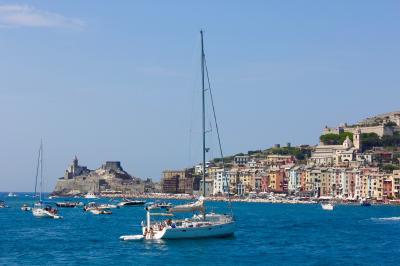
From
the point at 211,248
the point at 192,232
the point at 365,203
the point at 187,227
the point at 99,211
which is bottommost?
the point at 211,248

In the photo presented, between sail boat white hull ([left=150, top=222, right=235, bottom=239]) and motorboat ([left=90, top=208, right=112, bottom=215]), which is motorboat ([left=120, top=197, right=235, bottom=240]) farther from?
motorboat ([left=90, top=208, right=112, bottom=215])

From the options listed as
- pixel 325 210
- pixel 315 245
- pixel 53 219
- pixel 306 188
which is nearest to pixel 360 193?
pixel 306 188

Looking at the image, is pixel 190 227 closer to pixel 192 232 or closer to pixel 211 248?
pixel 192 232

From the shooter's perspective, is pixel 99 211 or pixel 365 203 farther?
pixel 365 203

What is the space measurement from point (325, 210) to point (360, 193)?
50384 millimetres

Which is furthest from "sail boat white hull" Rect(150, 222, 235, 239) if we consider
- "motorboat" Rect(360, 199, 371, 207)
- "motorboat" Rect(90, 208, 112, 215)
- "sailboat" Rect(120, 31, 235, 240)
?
"motorboat" Rect(360, 199, 371, 207)

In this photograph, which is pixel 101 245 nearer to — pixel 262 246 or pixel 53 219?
pixel 262 246

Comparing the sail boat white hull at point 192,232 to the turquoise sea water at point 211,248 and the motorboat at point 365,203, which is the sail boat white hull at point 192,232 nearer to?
the turquoise sea water at point 211,248

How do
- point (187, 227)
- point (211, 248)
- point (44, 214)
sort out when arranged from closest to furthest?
1. point (211, 248)
2. point (187, 227)
3. point (44, 214)

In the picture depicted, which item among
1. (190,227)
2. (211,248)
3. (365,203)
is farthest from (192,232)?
(365,203)

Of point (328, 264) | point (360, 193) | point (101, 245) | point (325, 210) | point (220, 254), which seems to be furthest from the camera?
point (360, 193)

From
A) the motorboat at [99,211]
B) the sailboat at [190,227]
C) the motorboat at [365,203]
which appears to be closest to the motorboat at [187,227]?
the sailboat at [190,227]

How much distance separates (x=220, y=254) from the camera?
4434cm

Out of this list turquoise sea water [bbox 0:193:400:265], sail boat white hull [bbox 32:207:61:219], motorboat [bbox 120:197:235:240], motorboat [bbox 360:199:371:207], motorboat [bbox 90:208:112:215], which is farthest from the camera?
motorboat [bbox 360:199:371:207]
